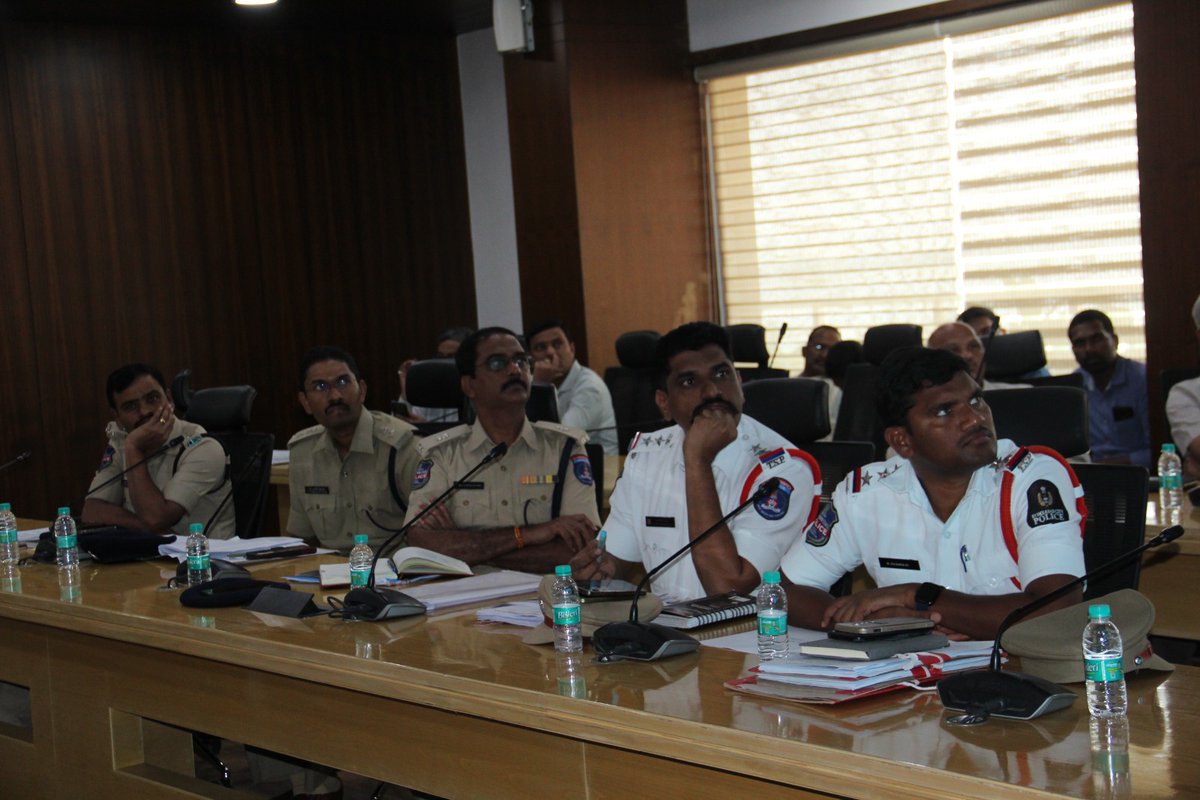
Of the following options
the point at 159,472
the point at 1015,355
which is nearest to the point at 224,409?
the point at 159,472

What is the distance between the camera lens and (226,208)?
Result: 8.00m

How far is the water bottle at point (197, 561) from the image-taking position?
10.1 feet

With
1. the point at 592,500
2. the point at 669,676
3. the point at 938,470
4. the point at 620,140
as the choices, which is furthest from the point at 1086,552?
the point at 620,140

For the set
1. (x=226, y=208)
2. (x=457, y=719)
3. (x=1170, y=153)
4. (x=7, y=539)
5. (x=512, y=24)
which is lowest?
(x=457, y=719)

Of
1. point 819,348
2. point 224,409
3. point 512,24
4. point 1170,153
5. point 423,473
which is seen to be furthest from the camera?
point 512,24

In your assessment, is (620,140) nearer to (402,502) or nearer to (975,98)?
(975,98)

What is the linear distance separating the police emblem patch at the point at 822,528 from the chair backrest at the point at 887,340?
3053mm

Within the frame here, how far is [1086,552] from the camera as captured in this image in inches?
96.9

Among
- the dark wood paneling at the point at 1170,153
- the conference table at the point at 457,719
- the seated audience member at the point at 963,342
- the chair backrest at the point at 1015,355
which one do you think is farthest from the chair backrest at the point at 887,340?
the conference table at the point at 457,719

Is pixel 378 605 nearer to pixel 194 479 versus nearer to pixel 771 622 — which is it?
pixel 771 622

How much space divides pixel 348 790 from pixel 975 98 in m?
5.10

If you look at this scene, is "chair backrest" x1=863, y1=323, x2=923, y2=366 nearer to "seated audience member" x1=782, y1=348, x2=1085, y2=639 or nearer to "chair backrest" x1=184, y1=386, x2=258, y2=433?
"chair backrest" x1=184, y1=386, x2=258, y2=433

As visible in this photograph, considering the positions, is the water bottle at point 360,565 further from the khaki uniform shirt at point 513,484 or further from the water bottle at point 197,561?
the khaki uniform shirt at point 513,484

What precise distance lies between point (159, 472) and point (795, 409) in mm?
2197
